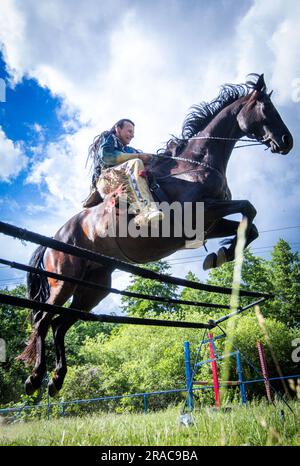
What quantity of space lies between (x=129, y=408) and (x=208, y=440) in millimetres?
17899

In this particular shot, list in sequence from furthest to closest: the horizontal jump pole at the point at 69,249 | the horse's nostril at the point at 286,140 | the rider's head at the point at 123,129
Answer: the rider's head at the point at 123,129 → the horse's nostril at the point at 286,140 → the horizontal jump pole at the point at 69,249

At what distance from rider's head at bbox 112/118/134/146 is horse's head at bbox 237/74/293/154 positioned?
144 centimetres

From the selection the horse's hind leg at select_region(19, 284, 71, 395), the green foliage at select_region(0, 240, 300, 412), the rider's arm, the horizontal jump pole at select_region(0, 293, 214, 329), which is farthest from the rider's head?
the green foliage at select_region(0, 240, 300, 412)

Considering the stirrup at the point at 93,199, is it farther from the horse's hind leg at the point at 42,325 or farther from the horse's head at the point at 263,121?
the horse's head at the point at 263,121

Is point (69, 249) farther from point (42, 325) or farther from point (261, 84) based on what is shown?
point (261, 84)

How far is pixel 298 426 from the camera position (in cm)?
277

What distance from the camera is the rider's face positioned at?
452 centimetres

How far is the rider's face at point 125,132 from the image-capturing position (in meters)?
4.52

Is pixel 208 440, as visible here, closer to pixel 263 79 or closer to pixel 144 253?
pixel 144 253

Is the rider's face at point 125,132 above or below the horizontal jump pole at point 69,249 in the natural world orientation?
above

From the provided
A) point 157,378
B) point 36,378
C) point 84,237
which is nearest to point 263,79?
point 84,237

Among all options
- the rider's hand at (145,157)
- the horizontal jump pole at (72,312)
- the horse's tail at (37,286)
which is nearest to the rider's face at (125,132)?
the rider's hand at (145,157)

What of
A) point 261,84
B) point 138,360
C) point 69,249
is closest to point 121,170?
point 69,249
